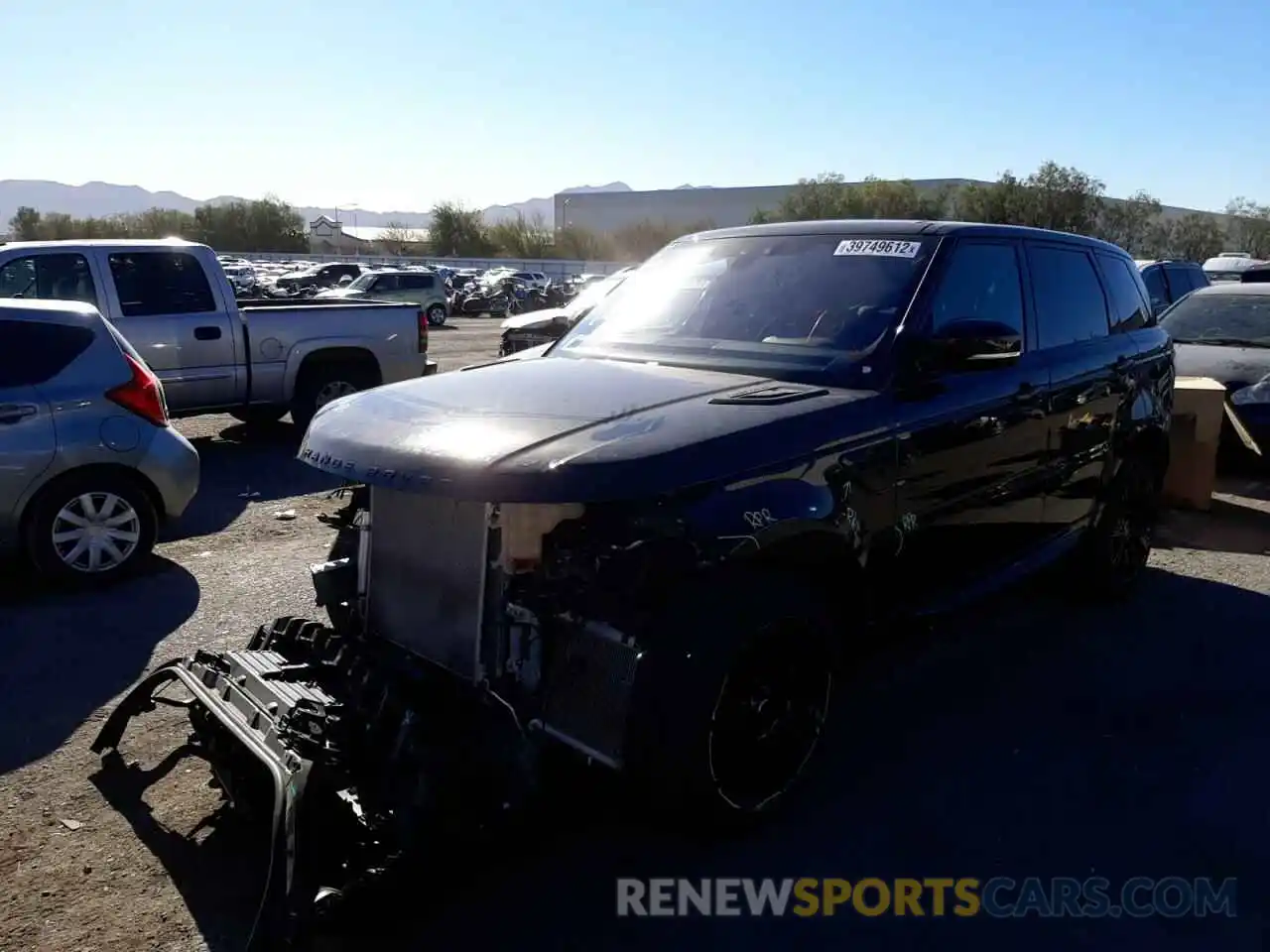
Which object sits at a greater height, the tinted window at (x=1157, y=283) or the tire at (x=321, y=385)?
the tinted window at (x=1157, y=283)

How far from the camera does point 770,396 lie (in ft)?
11.5

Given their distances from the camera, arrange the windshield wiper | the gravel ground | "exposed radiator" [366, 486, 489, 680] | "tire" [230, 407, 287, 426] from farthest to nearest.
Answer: "tire" [230, 407, 287, 426]
the windshield wiper
"exposed radiator" [366, 486, 489, 680]
the gravel ground

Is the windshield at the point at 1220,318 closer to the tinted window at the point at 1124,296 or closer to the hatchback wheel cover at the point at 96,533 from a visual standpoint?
the tinted window at the point at 1124,296

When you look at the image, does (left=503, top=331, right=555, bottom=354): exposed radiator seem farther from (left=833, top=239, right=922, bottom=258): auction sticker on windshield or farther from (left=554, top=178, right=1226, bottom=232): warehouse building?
(left=554, top=178, right=1226, bottom=232): warehouse building

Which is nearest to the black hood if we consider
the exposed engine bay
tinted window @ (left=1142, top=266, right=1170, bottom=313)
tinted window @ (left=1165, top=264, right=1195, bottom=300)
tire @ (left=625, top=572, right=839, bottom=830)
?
tinted window @ (left=1142, top=266, right=1170, bottom=313)

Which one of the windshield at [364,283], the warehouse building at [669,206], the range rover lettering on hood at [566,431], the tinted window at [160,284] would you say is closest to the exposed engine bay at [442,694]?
the range rover lettering on hood at [566,431]

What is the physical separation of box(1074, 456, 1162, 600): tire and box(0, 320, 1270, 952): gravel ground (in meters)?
0.19

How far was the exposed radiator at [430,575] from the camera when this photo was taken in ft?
10.3

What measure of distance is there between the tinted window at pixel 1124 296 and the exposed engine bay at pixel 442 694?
3.85m

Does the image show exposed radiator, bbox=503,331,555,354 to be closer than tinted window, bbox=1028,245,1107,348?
No

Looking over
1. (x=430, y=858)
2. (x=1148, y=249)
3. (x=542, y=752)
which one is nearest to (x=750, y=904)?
(x=542, y=752)

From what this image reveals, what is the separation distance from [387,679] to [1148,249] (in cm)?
6225

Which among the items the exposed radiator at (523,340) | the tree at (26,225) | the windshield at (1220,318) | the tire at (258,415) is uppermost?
the tree at (26,225)

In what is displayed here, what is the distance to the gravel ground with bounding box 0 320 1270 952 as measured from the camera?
3.04 m
